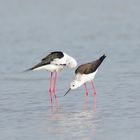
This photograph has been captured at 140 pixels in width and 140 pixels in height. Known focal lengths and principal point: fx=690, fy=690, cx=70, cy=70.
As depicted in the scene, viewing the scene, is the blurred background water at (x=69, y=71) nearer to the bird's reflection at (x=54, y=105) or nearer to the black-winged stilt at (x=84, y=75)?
the bird's reflection at (x=54, y=105)

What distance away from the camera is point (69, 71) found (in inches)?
571

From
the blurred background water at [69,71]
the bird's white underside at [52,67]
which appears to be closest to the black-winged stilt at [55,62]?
the bird's white underside at [52,67]

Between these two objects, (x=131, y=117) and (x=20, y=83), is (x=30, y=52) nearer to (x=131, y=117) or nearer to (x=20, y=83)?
(x=20, y=83)

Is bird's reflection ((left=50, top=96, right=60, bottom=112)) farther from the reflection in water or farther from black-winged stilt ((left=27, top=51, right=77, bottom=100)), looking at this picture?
black-winged stilt ((left=27, top=51, right=77, bottom=100))

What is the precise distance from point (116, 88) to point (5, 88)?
2.08 meters

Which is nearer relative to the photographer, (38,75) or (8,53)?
(38,75)

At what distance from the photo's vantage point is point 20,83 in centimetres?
1327

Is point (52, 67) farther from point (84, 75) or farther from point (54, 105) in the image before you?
point (54, 105)

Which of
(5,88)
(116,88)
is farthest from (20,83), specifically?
(116,88)

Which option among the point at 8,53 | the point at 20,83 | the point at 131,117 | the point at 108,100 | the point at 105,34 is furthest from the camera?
the point at 105,34

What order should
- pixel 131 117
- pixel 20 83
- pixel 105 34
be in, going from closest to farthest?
pixel 131 117
pixel 20 83
pixel 105 34

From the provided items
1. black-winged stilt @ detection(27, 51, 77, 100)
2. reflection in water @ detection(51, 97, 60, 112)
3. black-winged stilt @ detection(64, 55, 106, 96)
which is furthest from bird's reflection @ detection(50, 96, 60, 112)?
black-winged stilt @ detection(27, 51, 77, 100)

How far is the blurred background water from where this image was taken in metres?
9.72

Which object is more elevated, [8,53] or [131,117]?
[8,53]
